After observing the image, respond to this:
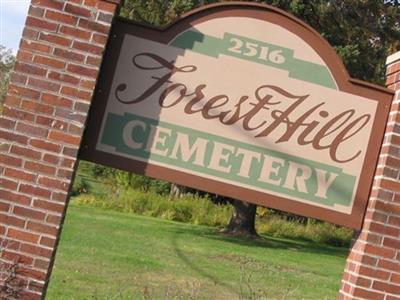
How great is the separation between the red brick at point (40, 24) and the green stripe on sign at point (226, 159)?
2.54ft

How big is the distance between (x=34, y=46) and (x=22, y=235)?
136 cm

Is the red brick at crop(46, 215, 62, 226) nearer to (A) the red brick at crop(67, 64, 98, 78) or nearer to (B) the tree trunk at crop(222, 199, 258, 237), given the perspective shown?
(A) the red brick at crop(67, 64, 98, 78)

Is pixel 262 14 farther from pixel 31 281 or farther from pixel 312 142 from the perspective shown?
pixel 31 281

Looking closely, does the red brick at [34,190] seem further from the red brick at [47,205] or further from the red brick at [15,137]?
the red brick at [15,137]

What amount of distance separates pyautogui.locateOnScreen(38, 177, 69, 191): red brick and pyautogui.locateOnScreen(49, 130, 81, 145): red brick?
290mm

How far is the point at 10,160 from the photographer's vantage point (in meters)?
5.43

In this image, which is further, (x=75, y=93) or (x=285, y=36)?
(x=285, y=36)

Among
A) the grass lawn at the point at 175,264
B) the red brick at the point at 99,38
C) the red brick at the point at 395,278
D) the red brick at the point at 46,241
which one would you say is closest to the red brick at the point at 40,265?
the red brick at the point at 46,241

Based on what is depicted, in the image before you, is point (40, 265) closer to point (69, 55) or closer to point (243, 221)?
point (69, 55)

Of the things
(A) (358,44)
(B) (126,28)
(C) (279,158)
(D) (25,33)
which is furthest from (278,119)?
(A) (358,44)

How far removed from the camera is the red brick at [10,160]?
543 centimetres

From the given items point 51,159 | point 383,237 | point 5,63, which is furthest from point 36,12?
point 5,63

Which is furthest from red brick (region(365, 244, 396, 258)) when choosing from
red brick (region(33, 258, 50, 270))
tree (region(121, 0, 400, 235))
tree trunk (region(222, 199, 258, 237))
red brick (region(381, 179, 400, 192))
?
tree trunk (region(222, 199, 258, 237))

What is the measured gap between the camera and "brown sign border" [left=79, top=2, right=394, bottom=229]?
562cm
